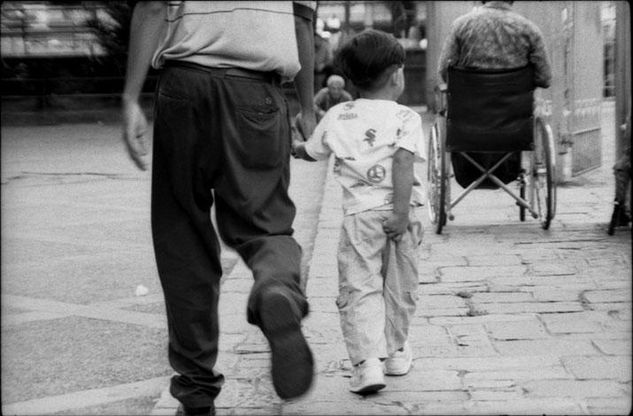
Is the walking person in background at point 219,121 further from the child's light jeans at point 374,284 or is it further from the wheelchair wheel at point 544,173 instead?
the wheelchair wheel at point 544,173

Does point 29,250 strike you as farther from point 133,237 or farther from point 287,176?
point 287,176

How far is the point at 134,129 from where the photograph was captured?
10.2ft

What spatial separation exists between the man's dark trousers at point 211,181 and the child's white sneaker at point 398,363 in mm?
860

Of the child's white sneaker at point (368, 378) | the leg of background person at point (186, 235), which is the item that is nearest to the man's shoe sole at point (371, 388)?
the child's white sneaker at point (368, 378)

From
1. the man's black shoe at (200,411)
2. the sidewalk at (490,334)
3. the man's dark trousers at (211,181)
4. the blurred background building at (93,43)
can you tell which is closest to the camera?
the man's dark trousers at (211,181)

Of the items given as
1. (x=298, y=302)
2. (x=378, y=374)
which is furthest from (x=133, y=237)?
(x=298, y=302)

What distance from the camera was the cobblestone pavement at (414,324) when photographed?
3.68 metres

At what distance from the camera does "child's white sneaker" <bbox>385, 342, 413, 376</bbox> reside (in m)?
3.91

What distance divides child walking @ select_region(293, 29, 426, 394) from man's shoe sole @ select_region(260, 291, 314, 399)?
87 centimetres

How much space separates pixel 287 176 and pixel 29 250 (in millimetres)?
4909

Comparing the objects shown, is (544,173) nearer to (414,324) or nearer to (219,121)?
(414,324)

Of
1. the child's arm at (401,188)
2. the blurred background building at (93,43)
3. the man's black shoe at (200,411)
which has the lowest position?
the blurred background building at (93,43)

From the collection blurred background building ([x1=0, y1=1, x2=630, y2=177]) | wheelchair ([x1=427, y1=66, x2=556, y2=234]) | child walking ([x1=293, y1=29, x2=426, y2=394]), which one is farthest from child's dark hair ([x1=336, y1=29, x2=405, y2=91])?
blurred background building ([x1=0, y1=1, x2=630, y2=177])

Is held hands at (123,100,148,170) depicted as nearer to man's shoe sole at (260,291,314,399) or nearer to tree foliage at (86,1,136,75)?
man's shoe sole at (260,291,314,399)
